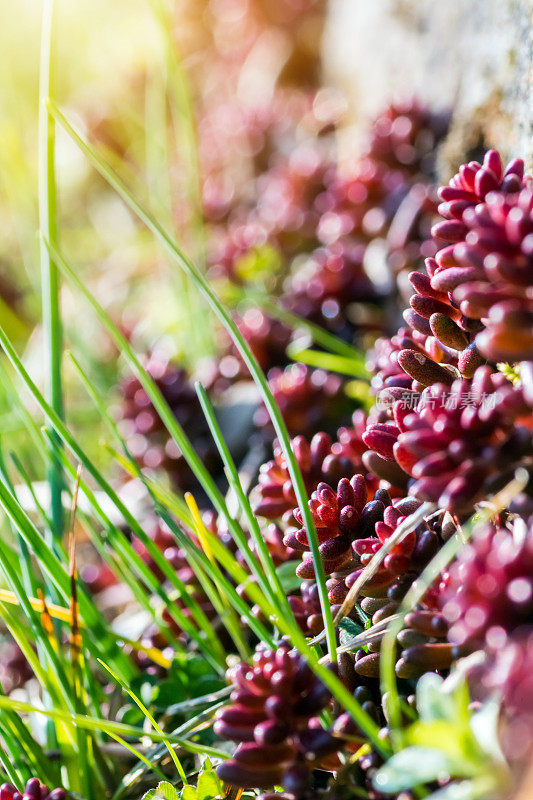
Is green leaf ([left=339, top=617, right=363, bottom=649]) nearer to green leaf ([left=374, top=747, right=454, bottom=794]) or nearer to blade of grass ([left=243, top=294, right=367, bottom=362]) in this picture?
green leaf ([left=374, top=747, right=454, bottom=794])

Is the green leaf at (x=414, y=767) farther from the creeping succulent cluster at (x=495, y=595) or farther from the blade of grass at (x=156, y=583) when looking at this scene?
the blade of grass at (x=156, y=583)

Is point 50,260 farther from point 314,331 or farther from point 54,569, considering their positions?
point 314,331

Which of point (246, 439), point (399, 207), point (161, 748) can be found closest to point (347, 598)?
point (161, 748)

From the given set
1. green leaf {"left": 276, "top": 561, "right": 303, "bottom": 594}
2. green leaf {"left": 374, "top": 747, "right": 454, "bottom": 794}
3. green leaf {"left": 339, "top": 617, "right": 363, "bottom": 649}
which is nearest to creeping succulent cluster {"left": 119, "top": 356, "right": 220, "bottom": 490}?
green leaf {"left": 276, "top": 561, "right": 303, "bottom": 594}

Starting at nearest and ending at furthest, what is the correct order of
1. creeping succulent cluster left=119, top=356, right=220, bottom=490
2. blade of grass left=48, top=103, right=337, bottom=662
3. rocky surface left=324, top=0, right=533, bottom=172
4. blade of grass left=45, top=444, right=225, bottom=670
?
blade of grass left=48, top=103, right=337, bottom=662
blade of grass left=45, top=444, right=225, bottom=670
rocky surface left=324, top=0, right=533, bottom=172
creeping succulent cluster left=119, top=356, right=220, bottom=490

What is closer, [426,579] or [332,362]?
[426,579]

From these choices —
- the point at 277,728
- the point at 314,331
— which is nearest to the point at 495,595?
the point at 277,728
